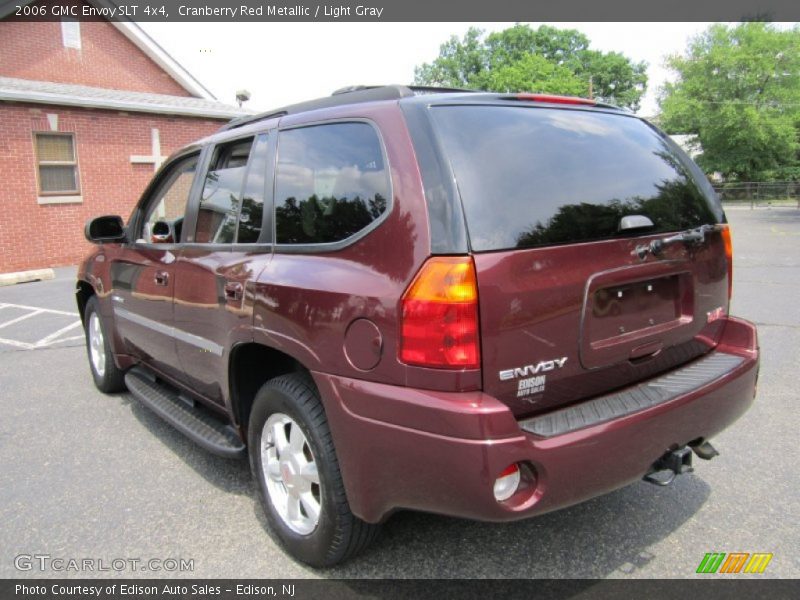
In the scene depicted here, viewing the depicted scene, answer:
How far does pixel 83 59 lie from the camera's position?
709 inches

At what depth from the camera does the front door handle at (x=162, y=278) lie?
3.68m

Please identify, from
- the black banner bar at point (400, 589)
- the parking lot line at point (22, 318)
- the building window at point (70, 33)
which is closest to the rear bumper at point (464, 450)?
the black banner bar at point (400, 589)

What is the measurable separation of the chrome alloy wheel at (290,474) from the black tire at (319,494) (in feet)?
0.11

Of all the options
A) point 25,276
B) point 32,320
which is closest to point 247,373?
point 32,320

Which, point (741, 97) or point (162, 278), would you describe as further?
point (741, 97)

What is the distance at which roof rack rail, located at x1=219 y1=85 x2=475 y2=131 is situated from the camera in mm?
2574

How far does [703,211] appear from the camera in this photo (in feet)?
9.68

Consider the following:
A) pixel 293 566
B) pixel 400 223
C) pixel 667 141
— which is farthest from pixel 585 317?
pixel 293 566

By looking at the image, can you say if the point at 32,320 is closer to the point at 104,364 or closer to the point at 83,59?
the point at 104,364

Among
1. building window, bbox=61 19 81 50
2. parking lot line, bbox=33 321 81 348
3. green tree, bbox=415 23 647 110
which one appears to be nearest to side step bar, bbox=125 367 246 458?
parking lot line, bbox=33 321 81 348

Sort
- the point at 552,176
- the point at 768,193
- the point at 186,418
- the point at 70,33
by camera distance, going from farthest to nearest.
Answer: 1. the point at 768,193
2. the point at 70,33
3. the point at 186,418
4. the point at 552,176

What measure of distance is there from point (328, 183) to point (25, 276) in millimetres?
12411

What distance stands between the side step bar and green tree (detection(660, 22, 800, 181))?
4393 centimetres

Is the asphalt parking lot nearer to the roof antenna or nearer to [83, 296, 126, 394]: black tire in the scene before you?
[83, 296, 126, 394]: black tire
